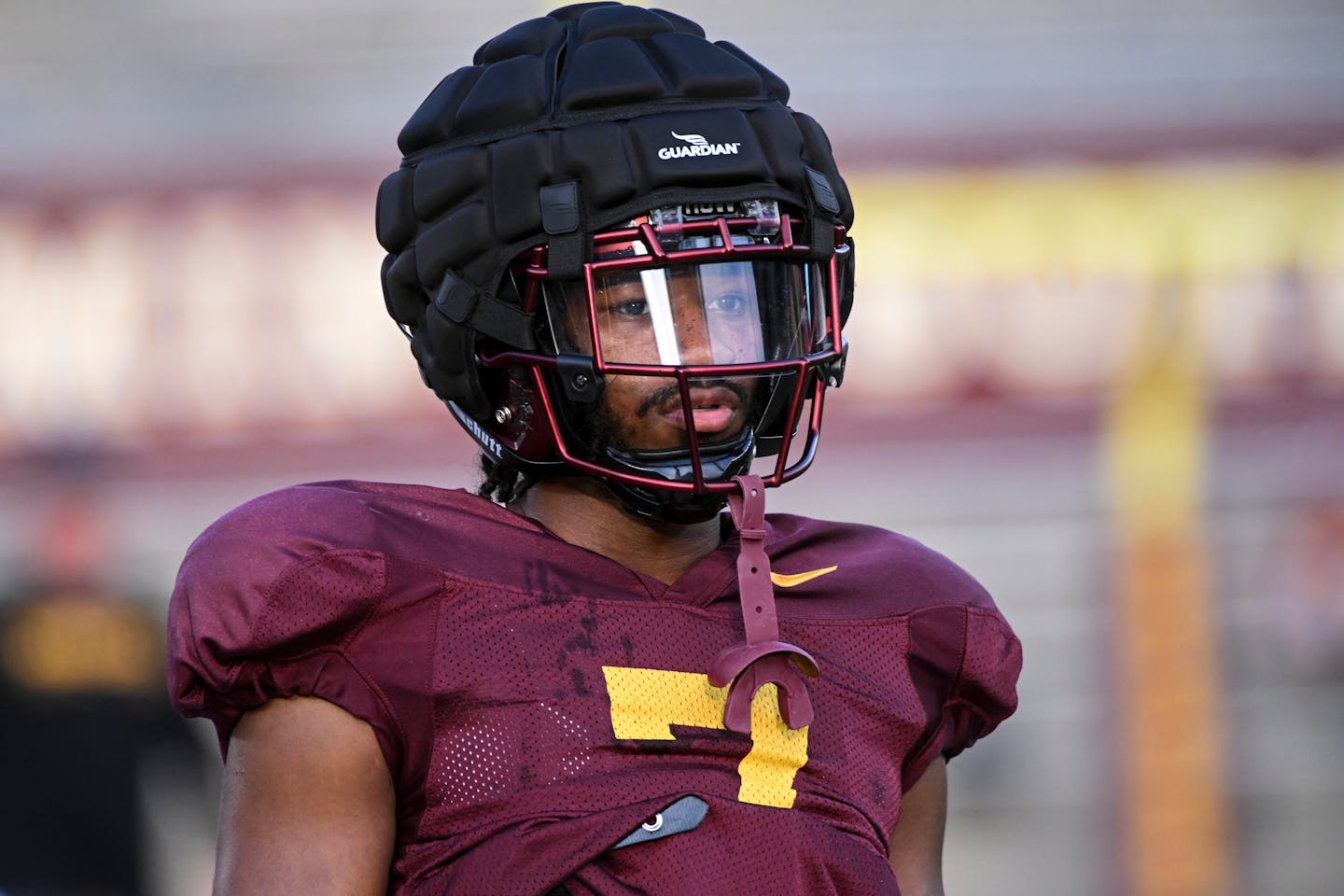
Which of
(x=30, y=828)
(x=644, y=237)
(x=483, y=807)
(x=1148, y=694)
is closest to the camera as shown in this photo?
(x=483, y=807)

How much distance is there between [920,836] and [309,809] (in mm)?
675

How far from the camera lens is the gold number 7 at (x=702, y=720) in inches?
63.0

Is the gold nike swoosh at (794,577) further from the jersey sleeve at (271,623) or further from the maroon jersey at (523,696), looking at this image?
the jersey sleeve at (271,623)

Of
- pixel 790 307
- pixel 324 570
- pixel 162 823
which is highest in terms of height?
pixel 790 307

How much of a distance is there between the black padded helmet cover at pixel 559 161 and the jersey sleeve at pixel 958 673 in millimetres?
396

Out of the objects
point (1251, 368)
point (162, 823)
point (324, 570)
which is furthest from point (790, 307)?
point (1251, 368)

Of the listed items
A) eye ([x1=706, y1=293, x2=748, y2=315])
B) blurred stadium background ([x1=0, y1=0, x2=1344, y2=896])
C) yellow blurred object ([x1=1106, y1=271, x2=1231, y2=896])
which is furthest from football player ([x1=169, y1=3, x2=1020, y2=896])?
yellow blurred object ([x1=1106, y1=271, x2=1231, y2=896])

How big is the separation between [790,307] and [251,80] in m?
4.36

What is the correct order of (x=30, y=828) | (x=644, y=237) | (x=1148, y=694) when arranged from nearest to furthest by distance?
(x=644, y=237) < (x=30, y=828) < (x=1148, y=694)

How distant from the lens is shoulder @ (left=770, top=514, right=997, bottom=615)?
184cm

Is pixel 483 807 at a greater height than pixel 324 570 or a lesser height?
lesser

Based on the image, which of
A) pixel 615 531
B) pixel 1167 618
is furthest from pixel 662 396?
pixel 1167 618

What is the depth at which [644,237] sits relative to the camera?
1695 millimetres

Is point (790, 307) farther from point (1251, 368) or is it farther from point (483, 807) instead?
point (1251, 368)
